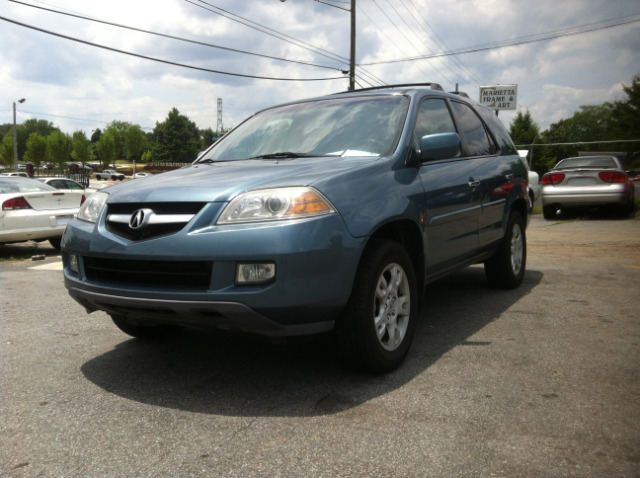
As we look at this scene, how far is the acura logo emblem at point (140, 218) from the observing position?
10.3 ft

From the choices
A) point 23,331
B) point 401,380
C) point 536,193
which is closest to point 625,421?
point 401,380

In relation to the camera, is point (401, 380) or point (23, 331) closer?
point (401, 380)

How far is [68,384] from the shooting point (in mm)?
3400

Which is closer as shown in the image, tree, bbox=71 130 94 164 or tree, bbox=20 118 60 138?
tree, bbox=71 130 94 164

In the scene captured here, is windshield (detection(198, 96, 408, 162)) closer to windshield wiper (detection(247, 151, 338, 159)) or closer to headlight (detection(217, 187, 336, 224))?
windshield wiper (detection(247, 151, 338, 159))

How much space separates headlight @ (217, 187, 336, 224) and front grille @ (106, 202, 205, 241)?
0.19 metres

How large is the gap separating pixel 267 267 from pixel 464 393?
123 centimetres

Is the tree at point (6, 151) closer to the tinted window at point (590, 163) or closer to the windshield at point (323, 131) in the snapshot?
the tinted window at point (590, 163)

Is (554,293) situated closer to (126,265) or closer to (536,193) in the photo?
(126,265)

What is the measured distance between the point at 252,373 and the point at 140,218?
1113 mm

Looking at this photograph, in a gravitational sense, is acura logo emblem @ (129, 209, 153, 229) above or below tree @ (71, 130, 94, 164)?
below

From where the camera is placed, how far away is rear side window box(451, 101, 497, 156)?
497 centimetres

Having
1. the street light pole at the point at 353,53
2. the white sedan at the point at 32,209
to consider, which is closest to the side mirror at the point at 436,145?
the white sedan at the point at 32,209

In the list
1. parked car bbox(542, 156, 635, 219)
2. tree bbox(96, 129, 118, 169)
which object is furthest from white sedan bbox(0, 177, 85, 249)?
tree bbox(96, 129, 118, 169)
